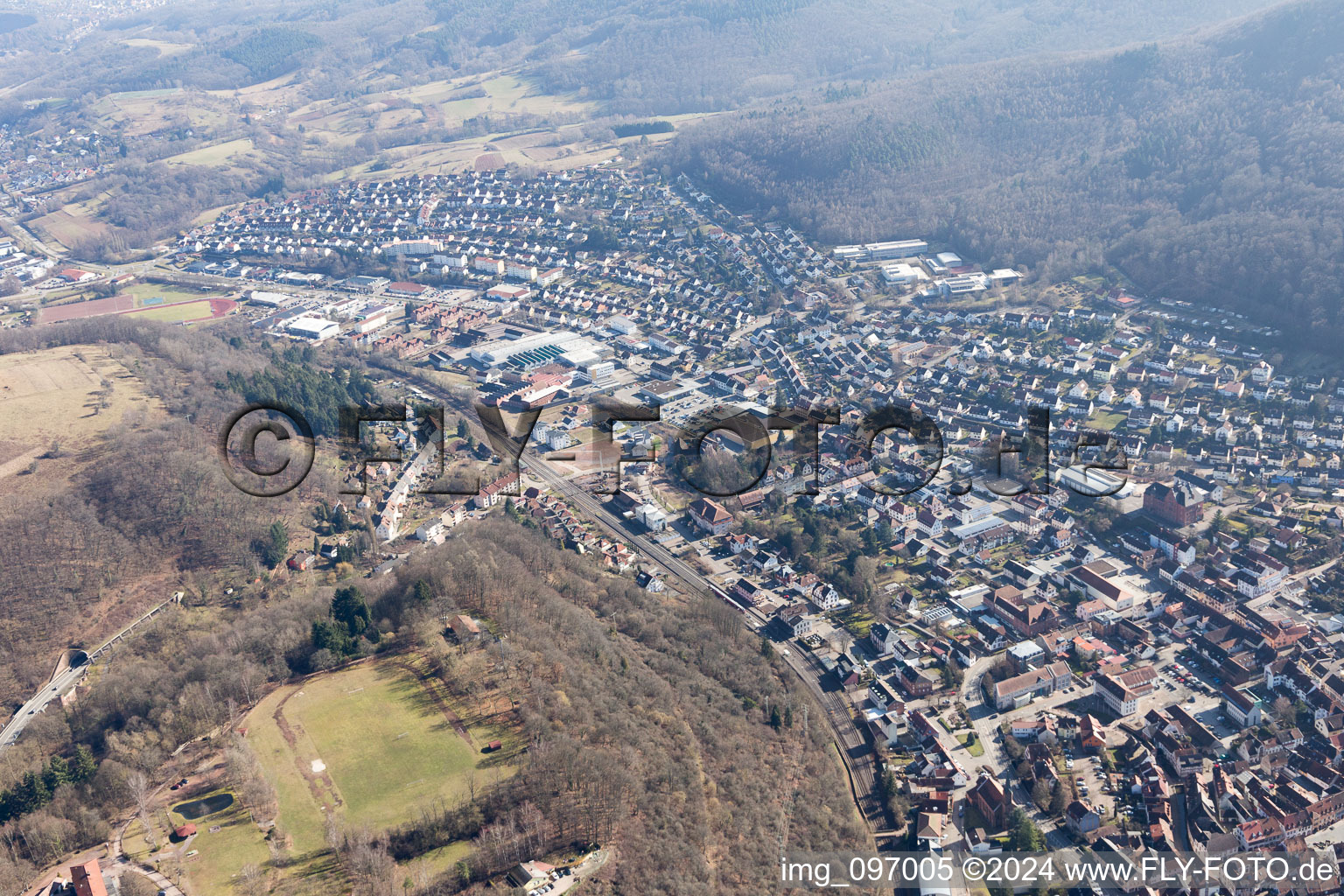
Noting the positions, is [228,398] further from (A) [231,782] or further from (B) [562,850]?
(B) [562,850]

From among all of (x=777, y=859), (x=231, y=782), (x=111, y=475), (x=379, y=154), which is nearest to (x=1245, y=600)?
(x=777, y=859)

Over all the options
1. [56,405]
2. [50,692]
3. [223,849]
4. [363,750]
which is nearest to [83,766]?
[223,849]

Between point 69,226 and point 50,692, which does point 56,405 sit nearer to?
point 50,692

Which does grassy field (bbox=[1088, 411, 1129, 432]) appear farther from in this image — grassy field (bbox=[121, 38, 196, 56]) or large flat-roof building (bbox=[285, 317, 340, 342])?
grassy field (bbox=[121, 38, 196, 56])

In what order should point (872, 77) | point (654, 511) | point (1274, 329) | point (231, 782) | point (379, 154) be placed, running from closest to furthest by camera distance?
point (231, 782) < point (654, 511) < point (1274, 329) < point (379, 154) < point (872, 77)

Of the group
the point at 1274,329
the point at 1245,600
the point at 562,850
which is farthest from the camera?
the point at 1274,329

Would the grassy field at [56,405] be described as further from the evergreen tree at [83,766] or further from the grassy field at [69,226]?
the grassy field at [69,226]

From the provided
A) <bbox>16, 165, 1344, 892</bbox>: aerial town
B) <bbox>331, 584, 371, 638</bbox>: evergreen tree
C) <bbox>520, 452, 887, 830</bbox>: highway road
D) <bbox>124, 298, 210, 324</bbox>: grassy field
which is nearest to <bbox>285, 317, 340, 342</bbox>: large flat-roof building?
<bbox>16, 165, 1344, 892</bbox>: aerial town

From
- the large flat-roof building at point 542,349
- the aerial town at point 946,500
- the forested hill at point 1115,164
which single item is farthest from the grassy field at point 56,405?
the forested hill at point 1115,164
